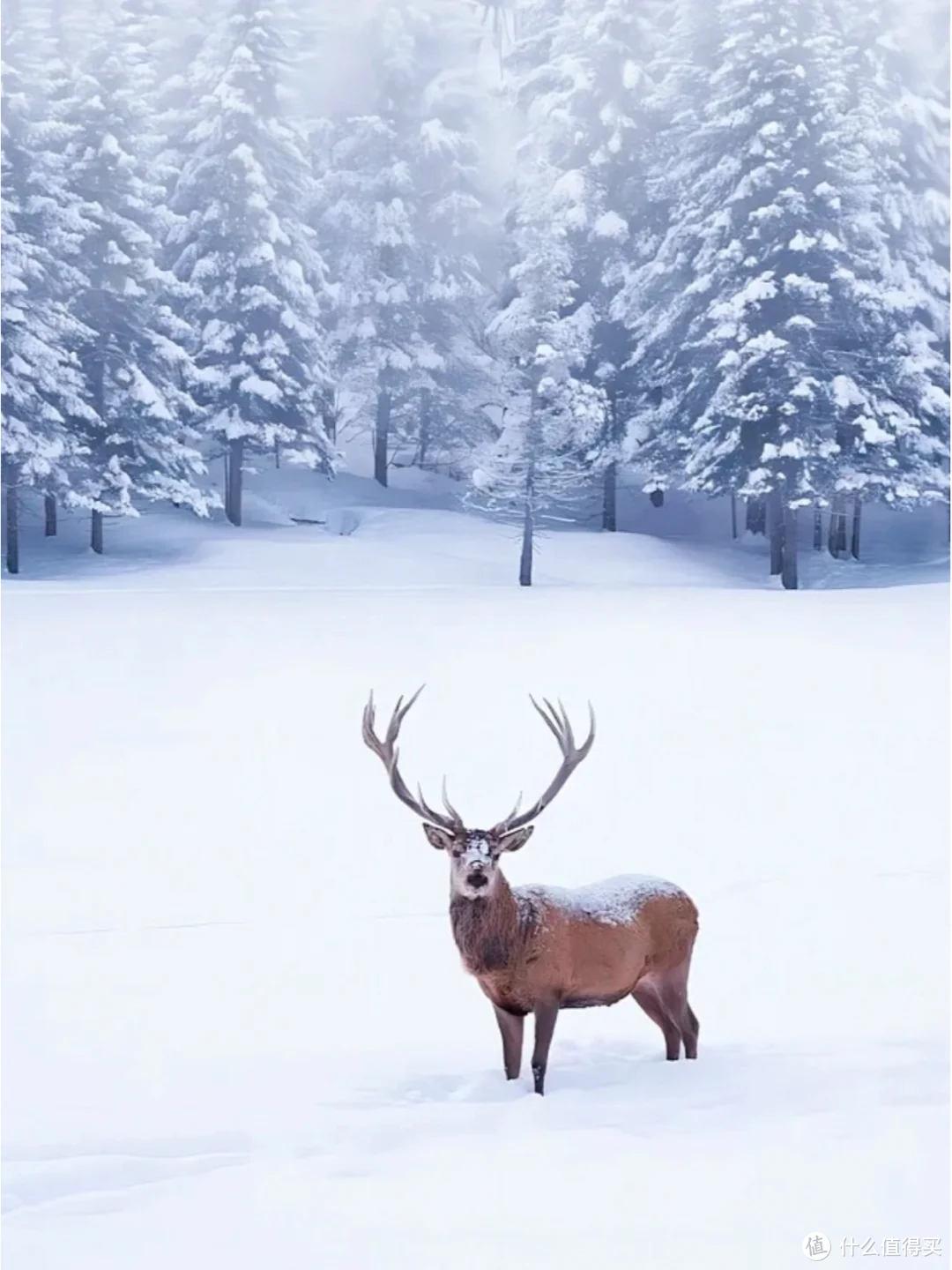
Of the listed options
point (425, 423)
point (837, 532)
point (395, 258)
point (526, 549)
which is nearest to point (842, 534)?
point (837, 532)

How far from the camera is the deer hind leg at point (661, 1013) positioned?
7.28 ft

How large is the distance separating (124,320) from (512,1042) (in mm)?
3123

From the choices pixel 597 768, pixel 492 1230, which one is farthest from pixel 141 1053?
pixel 597 768

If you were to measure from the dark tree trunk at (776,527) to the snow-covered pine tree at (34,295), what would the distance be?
2291mm

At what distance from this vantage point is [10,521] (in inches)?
171

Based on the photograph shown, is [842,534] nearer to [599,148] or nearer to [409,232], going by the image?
[599,148]

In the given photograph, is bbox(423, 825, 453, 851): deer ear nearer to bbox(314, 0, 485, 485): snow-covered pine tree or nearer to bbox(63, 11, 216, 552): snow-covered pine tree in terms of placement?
bbox(314, 0, 485, 485): snow-covered pine tree

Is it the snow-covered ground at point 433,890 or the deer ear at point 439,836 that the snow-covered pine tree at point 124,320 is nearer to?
the snow-covered ground at point 433,890

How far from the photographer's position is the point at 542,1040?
2.04 meters

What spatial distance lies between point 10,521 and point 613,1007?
2755 millimetres

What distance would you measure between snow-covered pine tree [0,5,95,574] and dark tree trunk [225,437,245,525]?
1.53ft

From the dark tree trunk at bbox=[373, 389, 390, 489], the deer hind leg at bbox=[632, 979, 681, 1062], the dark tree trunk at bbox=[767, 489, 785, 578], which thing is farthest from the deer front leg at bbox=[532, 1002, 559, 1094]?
the dark tree trunk at bbox=[767, 489, 785, 578]

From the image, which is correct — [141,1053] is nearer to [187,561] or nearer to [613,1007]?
[613,1007]

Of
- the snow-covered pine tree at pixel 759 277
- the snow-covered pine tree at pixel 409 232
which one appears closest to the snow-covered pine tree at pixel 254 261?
the snow-covered pine tree at pixel 409 232
